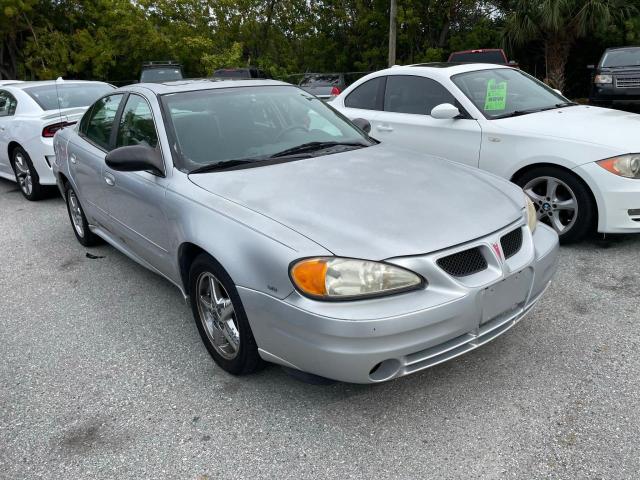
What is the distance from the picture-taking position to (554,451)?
90.1 inches

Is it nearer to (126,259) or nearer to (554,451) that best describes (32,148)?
(126,259)

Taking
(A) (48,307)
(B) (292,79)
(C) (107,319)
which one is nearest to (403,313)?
(C) (107,319)

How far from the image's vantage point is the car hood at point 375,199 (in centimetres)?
245

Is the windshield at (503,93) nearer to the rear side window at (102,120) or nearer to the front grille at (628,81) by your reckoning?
the rear side window at (102,120)

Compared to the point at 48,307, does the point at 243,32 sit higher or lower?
higher

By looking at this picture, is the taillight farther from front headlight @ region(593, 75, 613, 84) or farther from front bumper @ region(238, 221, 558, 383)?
front headlight @ region(593, 75, 613, 84)

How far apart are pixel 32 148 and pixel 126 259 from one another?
3.07 metres

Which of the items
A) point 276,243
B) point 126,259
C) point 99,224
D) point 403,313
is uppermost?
point 276,243

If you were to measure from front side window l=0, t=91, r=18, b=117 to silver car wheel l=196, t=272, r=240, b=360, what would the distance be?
5973mm

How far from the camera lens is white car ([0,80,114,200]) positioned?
22.4 ft

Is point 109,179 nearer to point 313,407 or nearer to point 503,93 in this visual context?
point 313,407

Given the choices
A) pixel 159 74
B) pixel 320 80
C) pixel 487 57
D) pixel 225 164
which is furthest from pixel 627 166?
pixel 159 74

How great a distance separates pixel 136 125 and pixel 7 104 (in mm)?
5083

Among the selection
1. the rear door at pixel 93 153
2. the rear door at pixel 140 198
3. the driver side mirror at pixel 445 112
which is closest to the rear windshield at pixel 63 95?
the rear door at pixel 93 153
